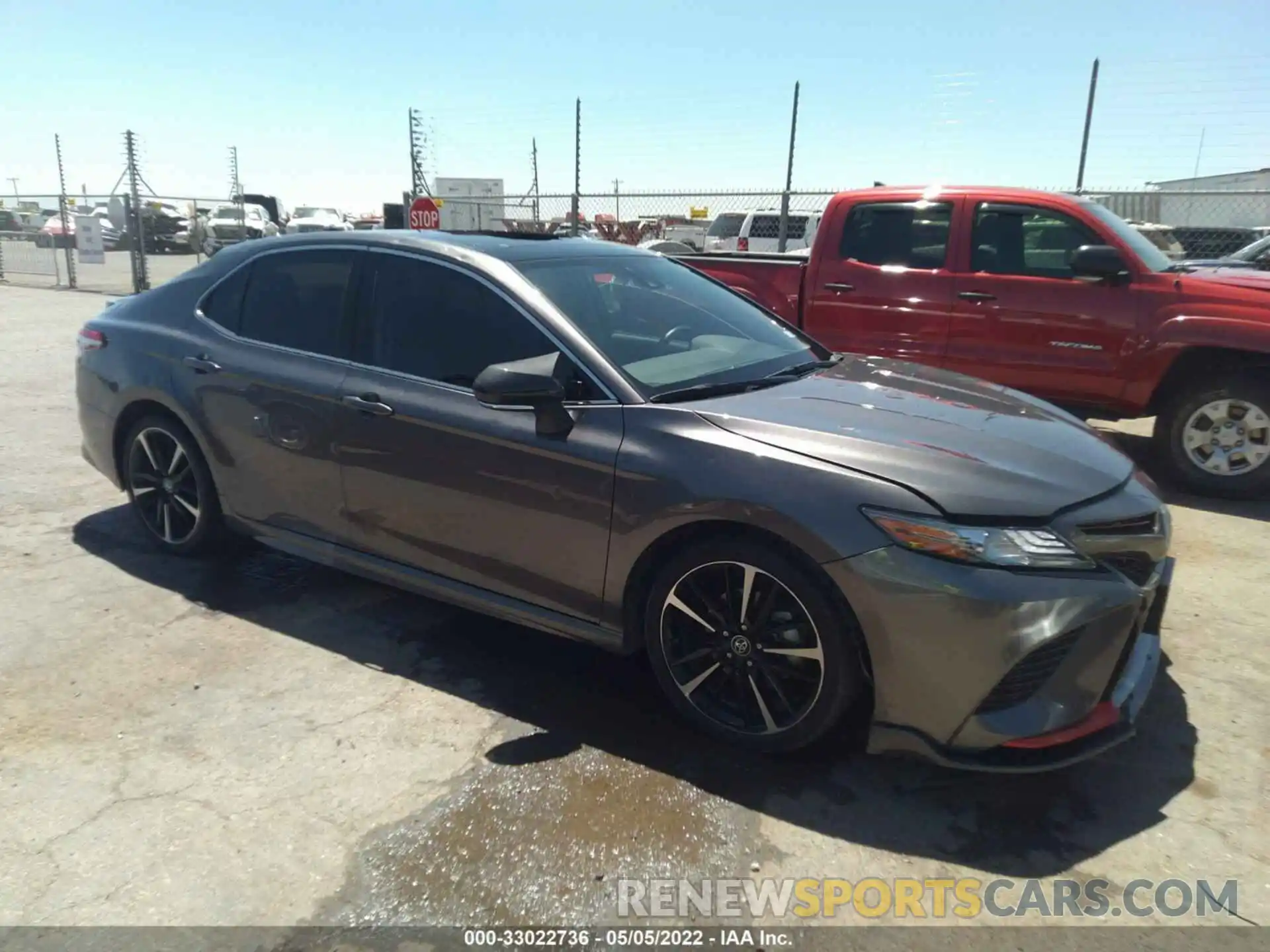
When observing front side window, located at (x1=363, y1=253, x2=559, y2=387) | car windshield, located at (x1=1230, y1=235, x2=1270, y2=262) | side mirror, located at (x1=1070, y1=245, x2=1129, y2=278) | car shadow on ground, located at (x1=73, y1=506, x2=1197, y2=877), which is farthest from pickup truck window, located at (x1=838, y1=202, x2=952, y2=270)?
car windshield, located at (x1=1230, y1=235, x2=1270, y2=262)

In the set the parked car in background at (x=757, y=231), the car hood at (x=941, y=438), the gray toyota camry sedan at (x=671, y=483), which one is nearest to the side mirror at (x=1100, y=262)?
the gray toyota camry sedan at (x=671, y=483)

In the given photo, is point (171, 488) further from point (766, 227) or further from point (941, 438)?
point (766, 227)

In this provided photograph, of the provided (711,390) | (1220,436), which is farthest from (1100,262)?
(711,390)

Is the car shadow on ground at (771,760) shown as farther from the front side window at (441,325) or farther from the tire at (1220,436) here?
the tire at (1220,436)

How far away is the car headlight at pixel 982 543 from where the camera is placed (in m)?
2.49

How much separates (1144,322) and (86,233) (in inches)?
776

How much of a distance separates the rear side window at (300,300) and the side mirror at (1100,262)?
4563mm

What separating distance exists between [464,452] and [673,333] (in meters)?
0.96

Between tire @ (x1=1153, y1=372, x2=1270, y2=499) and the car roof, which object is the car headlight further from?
tire @ (x1=1153, y1=372, x2=1270, y2=499)

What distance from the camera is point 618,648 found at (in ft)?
10.2

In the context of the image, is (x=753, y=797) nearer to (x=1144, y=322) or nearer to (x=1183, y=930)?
(x=1183, y=930)

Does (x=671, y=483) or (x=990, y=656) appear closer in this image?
(x=990, y=656)

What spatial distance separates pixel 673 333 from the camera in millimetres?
3607

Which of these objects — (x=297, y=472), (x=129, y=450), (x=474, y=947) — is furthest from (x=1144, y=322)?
(x=129, y=450)
